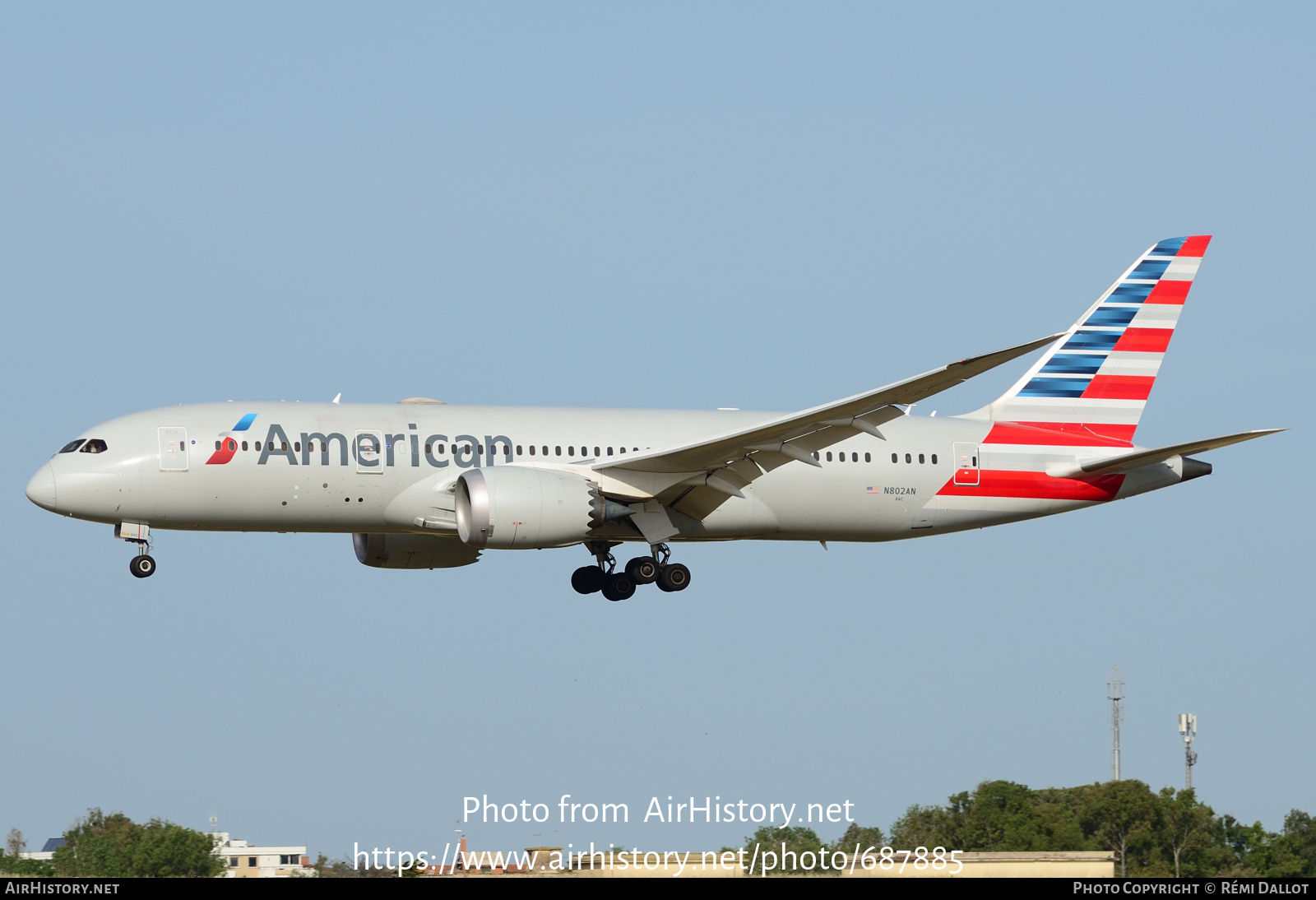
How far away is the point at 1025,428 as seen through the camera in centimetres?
4494

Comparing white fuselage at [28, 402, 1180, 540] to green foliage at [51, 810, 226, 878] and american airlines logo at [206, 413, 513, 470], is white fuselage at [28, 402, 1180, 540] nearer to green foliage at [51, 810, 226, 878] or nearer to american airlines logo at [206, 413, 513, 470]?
american airlines logo at [206, 413, 513, 470]

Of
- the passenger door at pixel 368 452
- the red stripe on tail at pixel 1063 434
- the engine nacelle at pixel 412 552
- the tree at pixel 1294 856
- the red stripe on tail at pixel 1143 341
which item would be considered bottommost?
the tree at pixel 1294 856

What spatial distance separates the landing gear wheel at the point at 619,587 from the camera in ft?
141

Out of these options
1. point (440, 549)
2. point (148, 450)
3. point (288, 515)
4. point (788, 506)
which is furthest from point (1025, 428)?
point (148, 450)

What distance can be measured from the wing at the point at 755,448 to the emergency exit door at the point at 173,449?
891 centimetres

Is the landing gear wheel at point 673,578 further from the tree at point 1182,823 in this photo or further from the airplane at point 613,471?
the tree at point 1182,823

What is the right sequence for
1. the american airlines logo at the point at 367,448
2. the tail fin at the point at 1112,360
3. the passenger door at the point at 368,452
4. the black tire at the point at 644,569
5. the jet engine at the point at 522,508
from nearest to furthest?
the jet engine at the point at 522,508 → the american airlines logo at the point at 367,448 → the passenger door at the point at 368,452 → the black tire at the point at 644,569 → the tail fin at the point at 1112,360

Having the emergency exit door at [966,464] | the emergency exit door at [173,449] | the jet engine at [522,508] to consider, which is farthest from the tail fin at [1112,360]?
the emergency exit door at [173,449]

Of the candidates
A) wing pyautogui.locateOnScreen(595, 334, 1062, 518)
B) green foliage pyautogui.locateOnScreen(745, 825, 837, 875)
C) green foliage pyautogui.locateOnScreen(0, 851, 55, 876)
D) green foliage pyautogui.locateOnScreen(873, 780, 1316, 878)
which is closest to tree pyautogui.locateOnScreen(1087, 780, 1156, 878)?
green foliage pyautogui.locateOnScreen(873, 780, 1316, 878)

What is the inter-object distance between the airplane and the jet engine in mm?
39

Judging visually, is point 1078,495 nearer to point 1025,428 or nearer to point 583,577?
point 1025,428
